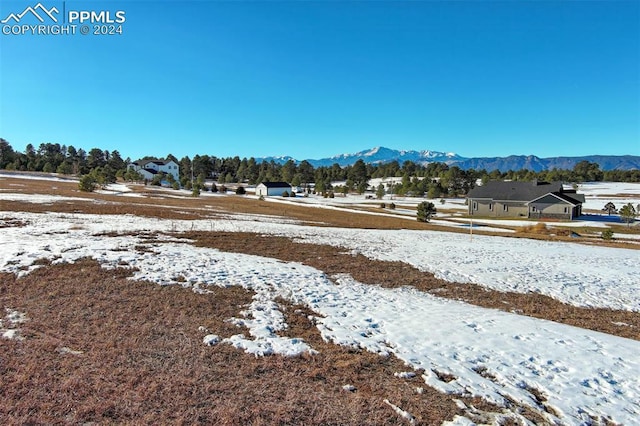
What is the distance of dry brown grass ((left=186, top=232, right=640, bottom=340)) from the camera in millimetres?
10422

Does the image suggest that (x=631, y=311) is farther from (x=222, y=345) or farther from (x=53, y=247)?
(x=53, y=247)

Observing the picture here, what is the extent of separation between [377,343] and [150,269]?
27.9ft

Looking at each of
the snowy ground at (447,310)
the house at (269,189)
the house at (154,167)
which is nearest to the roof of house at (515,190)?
the house at (269,189)

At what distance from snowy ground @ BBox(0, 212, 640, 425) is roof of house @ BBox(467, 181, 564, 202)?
6086cm

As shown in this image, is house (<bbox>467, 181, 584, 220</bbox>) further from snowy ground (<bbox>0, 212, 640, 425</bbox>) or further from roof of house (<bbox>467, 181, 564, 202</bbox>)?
snowy ground (<bbox>0, 212, 640, 425</bbox>)

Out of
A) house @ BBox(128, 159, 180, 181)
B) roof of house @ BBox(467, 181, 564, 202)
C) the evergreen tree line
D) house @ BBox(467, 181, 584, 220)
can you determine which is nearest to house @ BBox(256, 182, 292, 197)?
the evergreen tree line

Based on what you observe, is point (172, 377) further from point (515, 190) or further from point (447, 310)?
point (515, 190)

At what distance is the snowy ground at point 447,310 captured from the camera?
6.33m

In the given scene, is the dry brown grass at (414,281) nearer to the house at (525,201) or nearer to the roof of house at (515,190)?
the house at (525,201)

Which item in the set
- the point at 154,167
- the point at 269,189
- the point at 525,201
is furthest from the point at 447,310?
the point at 154,167

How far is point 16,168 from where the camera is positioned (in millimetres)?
99625

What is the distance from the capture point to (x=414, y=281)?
528 inches

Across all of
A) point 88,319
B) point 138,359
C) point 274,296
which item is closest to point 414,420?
point 138,359

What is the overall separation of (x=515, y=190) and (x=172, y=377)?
8595cm
